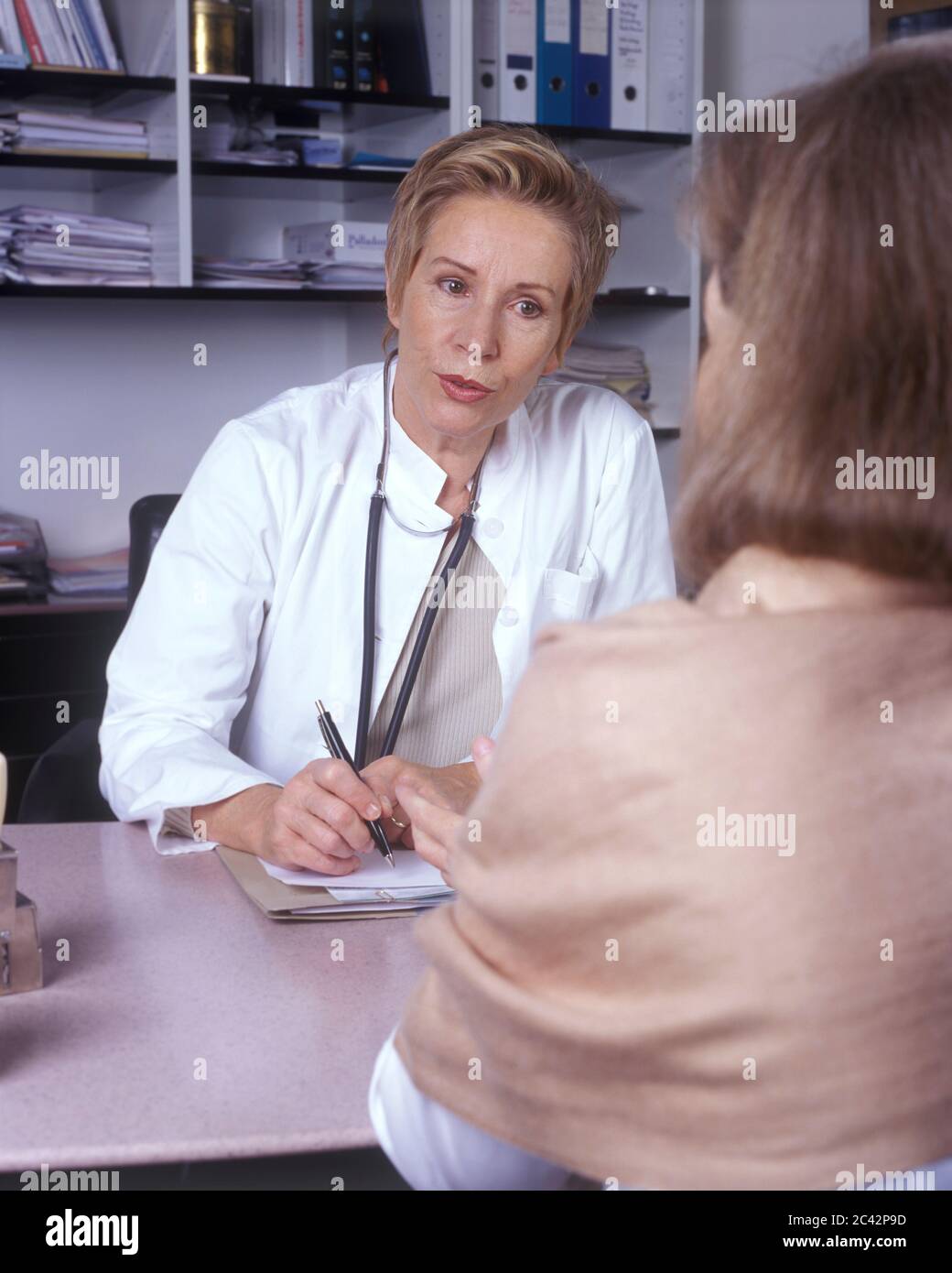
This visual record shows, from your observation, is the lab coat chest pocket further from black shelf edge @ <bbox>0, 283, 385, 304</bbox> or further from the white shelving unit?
black shelf edge @ <bbox>0, 283, 385, 304</bbox>

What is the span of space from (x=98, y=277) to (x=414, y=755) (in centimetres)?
160

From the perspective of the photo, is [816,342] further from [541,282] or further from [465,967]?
[541,282]

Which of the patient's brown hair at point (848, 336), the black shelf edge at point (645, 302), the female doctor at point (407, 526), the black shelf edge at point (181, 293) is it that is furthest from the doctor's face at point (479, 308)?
the black shelf edge at point (645, 302)

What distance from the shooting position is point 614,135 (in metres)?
3.40

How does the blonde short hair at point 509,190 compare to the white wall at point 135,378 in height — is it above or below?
above

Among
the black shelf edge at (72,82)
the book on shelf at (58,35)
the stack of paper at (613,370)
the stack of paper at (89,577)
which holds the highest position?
the book on shelf at (58,35)

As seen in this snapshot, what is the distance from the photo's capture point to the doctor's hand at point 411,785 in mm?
1449

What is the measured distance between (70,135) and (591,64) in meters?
1.25

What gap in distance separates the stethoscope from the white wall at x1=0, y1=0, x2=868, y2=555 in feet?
4.54

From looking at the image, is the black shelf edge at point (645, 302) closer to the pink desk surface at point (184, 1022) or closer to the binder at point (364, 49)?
the binder at point (364, 49)

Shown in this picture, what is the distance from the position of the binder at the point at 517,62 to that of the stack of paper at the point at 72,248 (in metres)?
0.91

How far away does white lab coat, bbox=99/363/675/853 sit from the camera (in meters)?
1.66

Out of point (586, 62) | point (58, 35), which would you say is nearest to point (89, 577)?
point (58, 35)
